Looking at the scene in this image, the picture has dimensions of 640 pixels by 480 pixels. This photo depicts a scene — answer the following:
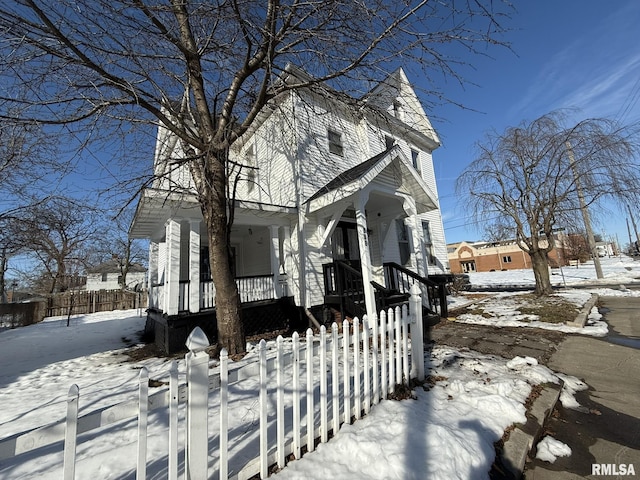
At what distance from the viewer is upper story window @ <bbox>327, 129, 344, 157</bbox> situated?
9.84m

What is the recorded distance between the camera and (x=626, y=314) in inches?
290

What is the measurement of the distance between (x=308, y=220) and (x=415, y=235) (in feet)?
10.6

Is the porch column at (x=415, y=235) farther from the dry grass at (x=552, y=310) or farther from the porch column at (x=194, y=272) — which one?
the porch column at (x=194, y=272)

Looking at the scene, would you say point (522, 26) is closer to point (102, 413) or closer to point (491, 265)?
point (102, 413)

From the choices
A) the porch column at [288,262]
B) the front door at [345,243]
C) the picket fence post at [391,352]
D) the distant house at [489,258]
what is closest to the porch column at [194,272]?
the porch column at [288,262]

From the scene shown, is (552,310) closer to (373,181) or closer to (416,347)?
(373,181)

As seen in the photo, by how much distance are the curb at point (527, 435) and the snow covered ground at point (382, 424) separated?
104 mm

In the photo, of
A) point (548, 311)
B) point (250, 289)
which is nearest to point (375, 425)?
point (250, 289)

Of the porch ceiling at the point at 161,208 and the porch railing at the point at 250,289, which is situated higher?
the porch ceiling at the point at 161,208

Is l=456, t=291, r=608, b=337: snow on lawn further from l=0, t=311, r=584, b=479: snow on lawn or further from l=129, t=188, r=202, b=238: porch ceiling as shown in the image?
l=129, t=188, r=202, b=238: porch ceiling

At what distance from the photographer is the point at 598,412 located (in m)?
2.93

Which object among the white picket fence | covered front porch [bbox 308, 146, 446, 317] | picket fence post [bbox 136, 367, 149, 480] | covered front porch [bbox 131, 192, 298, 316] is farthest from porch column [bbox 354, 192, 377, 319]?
picket fence post [bbox 136, 367, 149, 480]

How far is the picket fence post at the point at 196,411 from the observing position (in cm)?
169

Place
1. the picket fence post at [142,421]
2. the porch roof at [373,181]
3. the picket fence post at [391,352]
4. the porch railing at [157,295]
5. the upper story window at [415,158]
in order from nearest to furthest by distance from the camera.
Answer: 1. the picket fence post at [142,421]
2. the picket fence post at [391,352]
3. the porch roof at [373,181]
4. the porch railing at [157,295]
5. the upper story window at [415,158]
